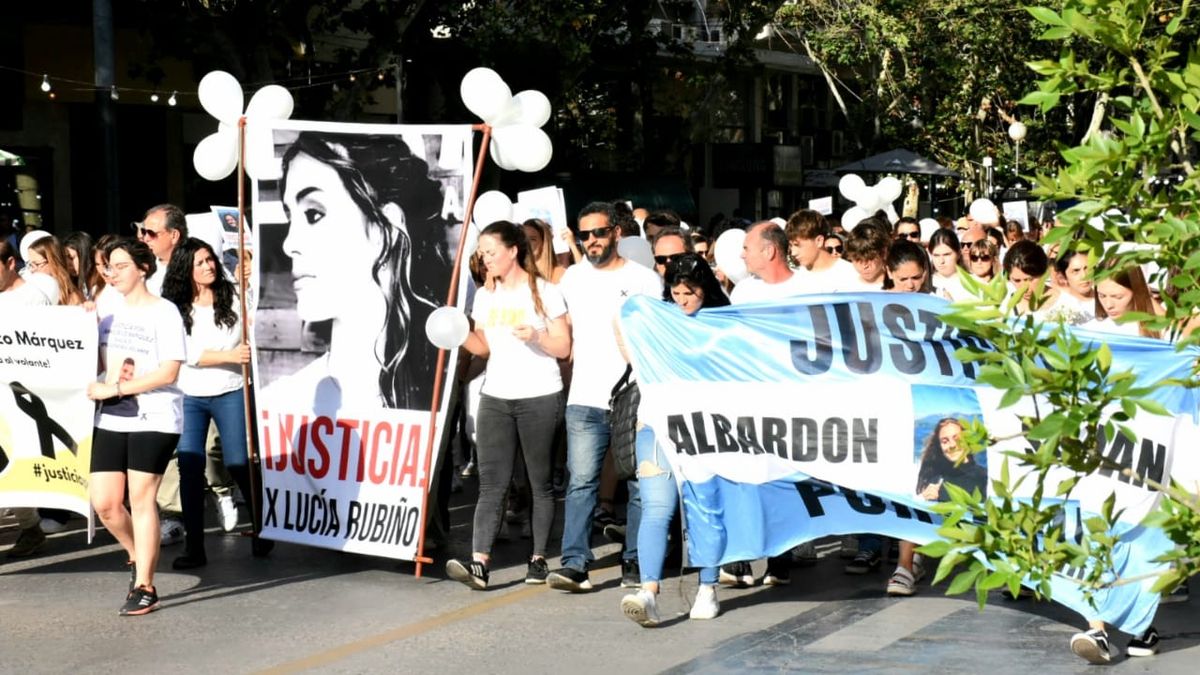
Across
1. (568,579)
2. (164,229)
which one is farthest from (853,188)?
(568,579)

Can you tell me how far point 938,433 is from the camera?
736 cm

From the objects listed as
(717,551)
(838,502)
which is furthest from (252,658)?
(838,502)

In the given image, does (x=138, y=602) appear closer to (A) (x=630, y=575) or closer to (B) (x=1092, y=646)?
(A) (x=630, y=575)

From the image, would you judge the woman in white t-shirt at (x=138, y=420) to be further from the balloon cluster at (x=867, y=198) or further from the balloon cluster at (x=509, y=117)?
the balloon cluster at (x=867, y=198)

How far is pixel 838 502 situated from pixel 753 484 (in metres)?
0.37

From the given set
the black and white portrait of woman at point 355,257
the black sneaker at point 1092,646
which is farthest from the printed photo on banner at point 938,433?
the black and white portrait of woman at point 355,257

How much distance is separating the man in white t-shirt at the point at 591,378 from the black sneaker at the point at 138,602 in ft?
5.97

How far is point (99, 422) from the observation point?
7910mm

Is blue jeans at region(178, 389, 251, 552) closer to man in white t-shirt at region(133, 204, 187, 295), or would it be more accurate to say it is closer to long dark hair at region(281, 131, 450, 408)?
man in white t-shirt at region(133, 204, 187, 295)

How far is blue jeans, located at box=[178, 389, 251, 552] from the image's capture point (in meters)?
9.02

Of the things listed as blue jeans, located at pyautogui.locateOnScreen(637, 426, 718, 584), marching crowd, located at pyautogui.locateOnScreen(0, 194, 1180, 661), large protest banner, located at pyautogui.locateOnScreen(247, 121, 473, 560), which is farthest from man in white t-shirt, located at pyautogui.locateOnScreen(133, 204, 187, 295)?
blue jeans, located at pyautogui.locateOnScreen(637, 426, 718, 584)

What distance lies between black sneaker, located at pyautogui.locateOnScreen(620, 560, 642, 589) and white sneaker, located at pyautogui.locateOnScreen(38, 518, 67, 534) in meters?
3.73

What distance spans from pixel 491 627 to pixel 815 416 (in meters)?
1.64

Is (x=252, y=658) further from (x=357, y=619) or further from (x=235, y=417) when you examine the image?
(x=235, y=417)
